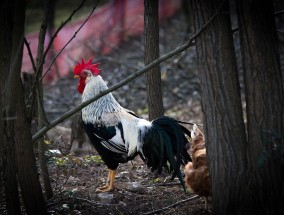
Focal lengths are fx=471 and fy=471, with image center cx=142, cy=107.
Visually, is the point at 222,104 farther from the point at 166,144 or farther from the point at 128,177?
the point at 128,177

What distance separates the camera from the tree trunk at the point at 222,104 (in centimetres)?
422

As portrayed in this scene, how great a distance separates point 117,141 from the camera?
591 centimetres

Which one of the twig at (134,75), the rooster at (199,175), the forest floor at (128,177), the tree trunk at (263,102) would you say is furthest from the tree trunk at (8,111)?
the tree trunk at (263,102)

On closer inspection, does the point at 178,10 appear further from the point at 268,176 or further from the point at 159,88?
the point at 268,176

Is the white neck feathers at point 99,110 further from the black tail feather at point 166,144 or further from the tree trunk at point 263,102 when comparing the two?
the tree trunk at point 263,102

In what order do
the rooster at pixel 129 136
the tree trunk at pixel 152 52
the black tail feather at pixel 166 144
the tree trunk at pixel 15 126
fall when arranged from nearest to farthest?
the tree trunk at pixel 15 126 < the black tail feather at pixel 166 144 < the rooster at pixel 129 136 < the tree trunk at pixel 152 52

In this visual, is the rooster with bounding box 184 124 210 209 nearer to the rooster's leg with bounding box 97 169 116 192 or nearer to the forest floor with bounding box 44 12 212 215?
the forest floor with bounding box 44 12 212 215

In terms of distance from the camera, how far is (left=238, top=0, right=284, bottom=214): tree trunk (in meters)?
4.09

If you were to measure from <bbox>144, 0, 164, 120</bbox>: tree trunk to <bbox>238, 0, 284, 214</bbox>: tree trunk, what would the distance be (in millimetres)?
2135

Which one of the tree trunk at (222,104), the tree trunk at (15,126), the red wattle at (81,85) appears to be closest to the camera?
the tree trunk at (15,126)

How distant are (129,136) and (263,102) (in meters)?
2.14

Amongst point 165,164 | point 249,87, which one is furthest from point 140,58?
point 249,87

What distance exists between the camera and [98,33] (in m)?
16.3

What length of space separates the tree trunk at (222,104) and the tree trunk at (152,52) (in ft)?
6.26
